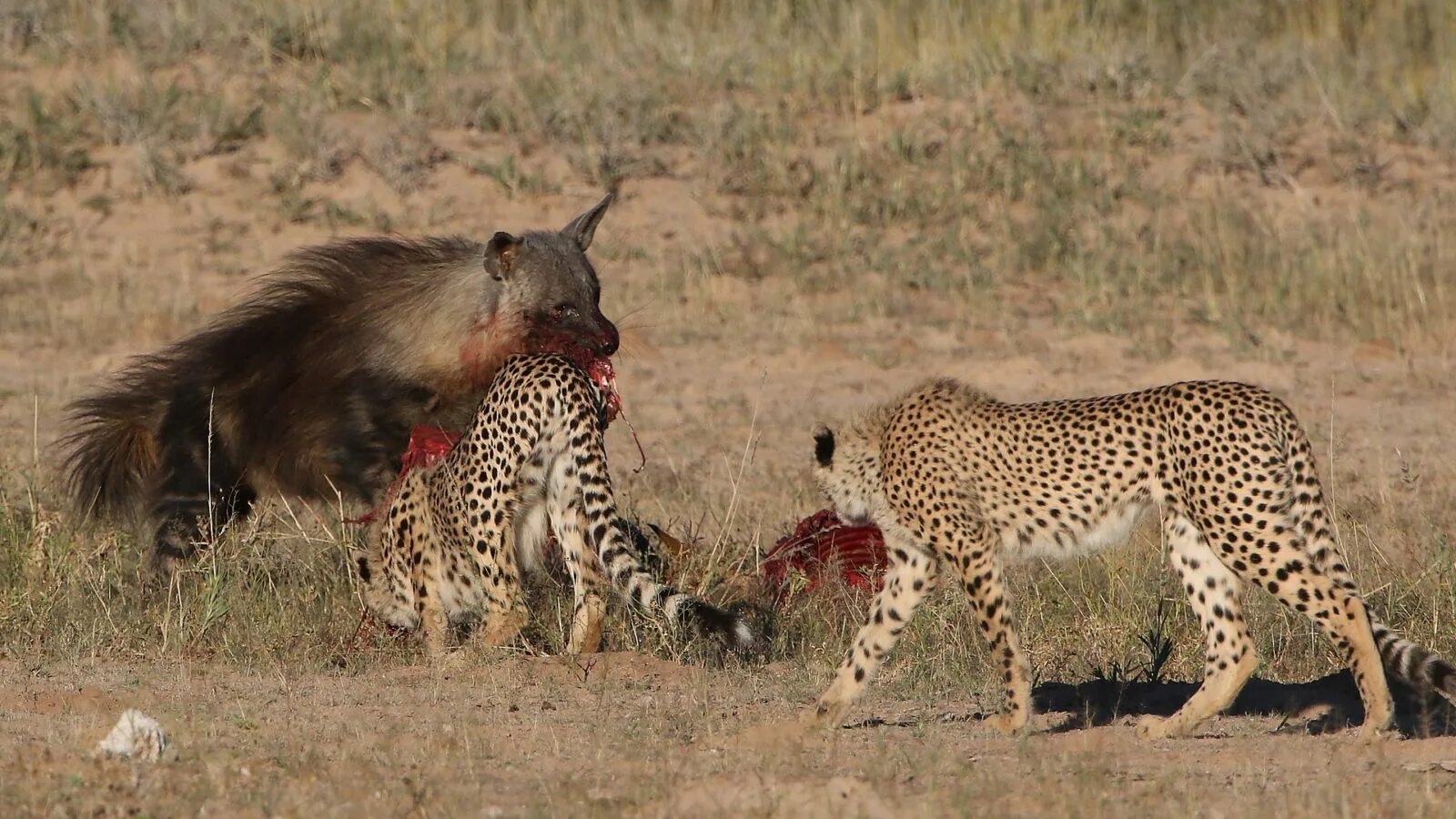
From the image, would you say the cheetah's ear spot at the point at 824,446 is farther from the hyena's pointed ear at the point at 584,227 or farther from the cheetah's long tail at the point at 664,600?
the hyena's pointed ear at the point at 584,227

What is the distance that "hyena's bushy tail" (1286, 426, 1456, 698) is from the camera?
6.19 metres

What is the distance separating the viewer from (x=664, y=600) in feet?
24.1

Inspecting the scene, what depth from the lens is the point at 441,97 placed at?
52.6 feet

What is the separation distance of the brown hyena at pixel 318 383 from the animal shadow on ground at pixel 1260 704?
7.93 ft

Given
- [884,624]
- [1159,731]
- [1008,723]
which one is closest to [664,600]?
[884,624]

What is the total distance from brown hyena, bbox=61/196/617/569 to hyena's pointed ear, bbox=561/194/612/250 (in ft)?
0.60

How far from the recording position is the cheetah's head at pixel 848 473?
266 inches

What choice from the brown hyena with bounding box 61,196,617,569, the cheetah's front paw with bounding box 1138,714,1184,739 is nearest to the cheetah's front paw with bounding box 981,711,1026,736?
the cheetah's front paw with bounding box 1138,714,1184,739

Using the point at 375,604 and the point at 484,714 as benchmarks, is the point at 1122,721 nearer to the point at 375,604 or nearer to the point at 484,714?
the point at 484,714

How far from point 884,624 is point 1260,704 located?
136cm

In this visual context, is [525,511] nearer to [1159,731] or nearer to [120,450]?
[120,450]

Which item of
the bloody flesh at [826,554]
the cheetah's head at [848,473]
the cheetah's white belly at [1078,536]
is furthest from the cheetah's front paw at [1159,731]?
the bloody flesh at [826,554]

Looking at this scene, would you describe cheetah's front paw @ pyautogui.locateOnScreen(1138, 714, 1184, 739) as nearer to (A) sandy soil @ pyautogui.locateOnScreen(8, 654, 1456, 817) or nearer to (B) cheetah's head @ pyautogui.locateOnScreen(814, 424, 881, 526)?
(A) sandy soil @ pyautogui.locateOnScreen(8, 654, 1456, 817)

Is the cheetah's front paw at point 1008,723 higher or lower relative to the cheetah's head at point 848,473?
lower
